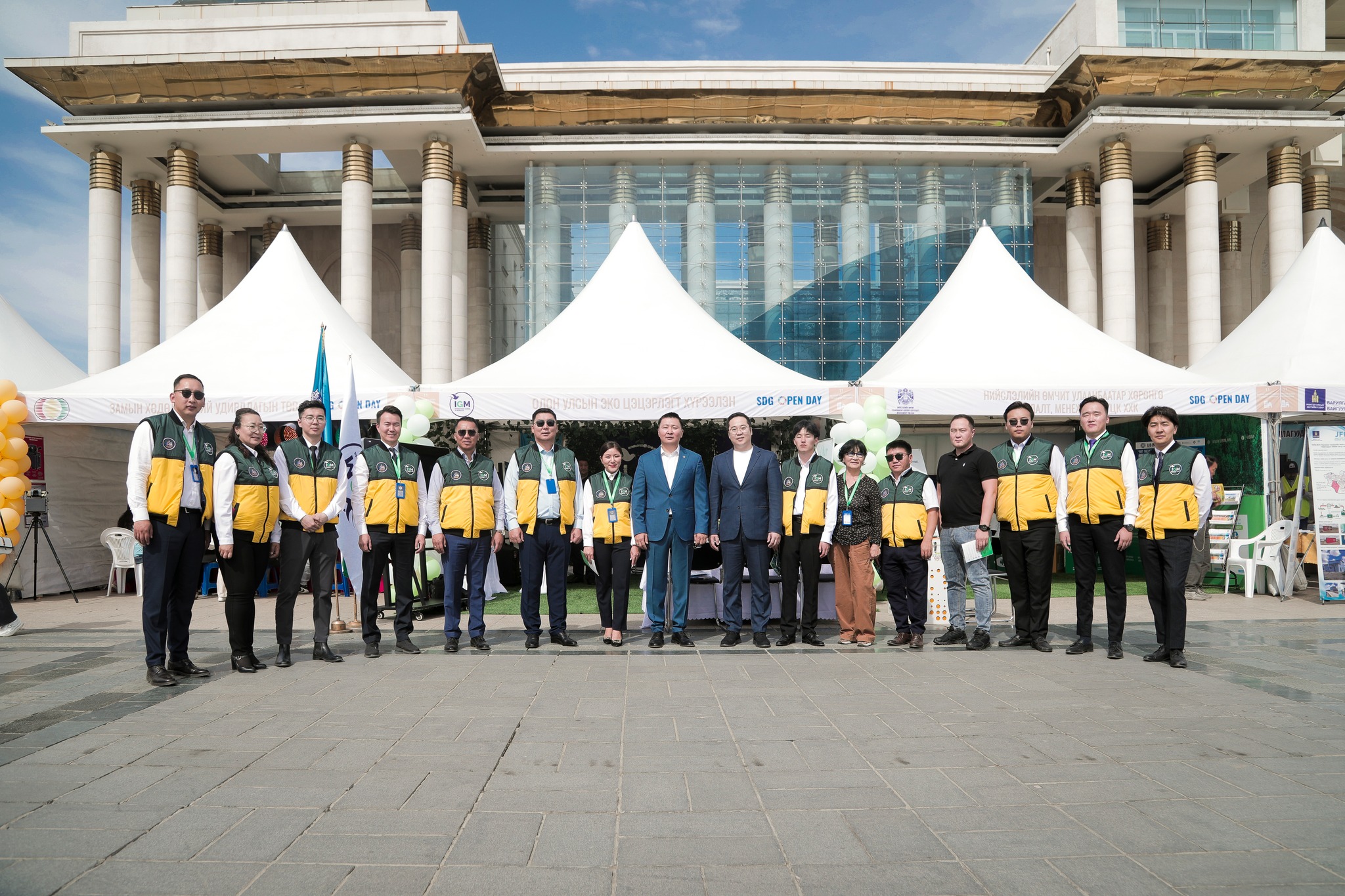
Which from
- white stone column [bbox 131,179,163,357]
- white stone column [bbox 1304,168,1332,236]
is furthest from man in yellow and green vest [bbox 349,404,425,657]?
white stone column [bbox 1304,168,1332,236]

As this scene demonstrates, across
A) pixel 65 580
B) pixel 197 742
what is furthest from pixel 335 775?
pixel 65 580

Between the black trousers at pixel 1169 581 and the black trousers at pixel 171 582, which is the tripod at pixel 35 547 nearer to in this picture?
the black trousers at pixel 171 582

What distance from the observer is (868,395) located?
9.80 meters

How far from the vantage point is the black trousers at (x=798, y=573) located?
22.9 ft

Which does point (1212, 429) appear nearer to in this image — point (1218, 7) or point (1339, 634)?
point (1339, 634)

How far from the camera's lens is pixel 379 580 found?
6621 mm

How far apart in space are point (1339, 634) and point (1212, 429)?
5.56m

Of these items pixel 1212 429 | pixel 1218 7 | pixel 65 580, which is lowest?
pixel 65 580

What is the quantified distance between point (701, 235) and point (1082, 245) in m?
10.4

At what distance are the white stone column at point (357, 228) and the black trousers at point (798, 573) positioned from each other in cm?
1616

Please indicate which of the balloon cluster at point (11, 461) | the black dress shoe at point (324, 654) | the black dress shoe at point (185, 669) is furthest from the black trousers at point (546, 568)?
the balloon cluster at point (11, 461)

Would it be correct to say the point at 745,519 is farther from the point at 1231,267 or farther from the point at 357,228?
the point at 1231,267

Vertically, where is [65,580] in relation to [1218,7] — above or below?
below

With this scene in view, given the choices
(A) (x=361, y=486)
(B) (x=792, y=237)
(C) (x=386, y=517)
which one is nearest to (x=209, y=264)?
(B) (x=792, y=237)
